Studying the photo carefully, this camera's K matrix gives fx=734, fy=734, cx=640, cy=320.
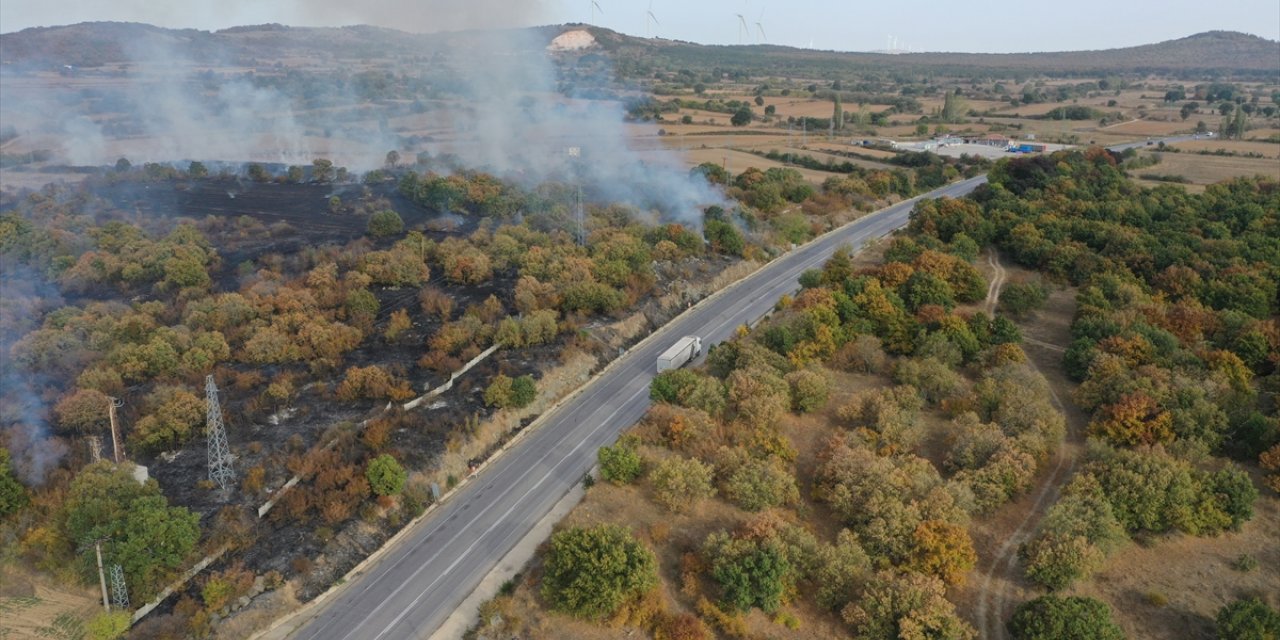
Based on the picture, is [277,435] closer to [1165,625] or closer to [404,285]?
[404,285]

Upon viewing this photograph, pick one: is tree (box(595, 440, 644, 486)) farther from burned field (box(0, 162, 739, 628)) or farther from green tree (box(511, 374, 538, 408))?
green tree (box(511, 374, 538, 408))

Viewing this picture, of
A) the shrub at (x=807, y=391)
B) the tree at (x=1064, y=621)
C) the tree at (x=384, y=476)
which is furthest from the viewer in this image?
the shrub at (x=807, y=391)

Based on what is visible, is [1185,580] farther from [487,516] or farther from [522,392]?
[522,392]

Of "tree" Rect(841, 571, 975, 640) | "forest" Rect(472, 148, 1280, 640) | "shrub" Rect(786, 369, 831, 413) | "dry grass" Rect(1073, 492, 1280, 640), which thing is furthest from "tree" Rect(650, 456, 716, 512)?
"dry grass" Rect(1073, 492, 1280, 640)

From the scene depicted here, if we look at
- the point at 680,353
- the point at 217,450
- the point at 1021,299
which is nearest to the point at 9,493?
the point at 217,450

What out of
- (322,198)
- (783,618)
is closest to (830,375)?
(783,618)

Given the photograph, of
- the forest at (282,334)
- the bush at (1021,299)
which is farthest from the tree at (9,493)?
the bush at (1021,299)

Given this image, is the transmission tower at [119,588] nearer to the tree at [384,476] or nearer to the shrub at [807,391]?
the tree at [384,476]
